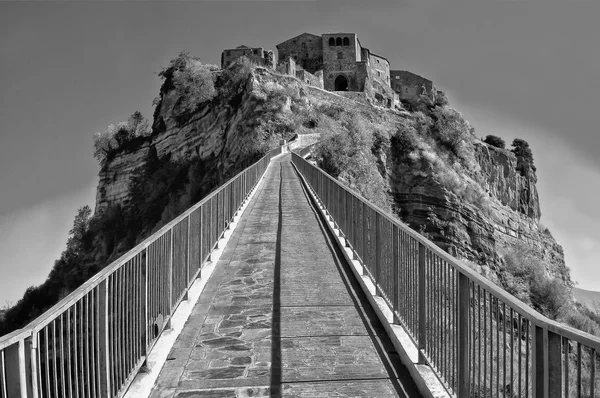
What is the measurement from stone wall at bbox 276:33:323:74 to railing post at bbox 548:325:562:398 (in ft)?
291

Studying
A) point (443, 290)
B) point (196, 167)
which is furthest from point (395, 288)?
point (196, 167)

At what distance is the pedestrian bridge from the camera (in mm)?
3305

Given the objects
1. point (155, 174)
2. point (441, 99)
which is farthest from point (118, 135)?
point (441, 99)

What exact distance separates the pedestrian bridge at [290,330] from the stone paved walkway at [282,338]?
21mm

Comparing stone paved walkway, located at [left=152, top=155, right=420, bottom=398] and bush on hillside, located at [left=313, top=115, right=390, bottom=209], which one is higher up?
bush on hillside, located at [left=313, top=115, right=390, bottom=209]

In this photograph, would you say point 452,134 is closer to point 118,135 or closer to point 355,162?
point 355,162

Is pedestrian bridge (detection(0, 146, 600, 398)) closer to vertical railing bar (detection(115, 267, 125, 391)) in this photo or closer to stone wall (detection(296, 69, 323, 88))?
vertical railing bar (detection(115, 267, 125, 391))

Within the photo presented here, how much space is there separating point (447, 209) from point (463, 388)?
158 feet

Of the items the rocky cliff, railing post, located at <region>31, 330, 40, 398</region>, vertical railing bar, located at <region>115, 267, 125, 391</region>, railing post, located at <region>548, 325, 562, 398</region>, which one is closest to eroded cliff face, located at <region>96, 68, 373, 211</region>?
the rocky cliff

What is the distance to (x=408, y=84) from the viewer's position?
102 metres

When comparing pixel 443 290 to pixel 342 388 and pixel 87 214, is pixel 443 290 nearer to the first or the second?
pixel 342 388

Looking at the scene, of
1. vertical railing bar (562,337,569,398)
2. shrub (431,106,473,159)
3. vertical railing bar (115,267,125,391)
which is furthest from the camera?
shrub (431,106,473,159)

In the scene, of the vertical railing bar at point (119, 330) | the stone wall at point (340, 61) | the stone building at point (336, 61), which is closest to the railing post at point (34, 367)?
the vertical railing bar at point (119, 330)

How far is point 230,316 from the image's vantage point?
7.39m
